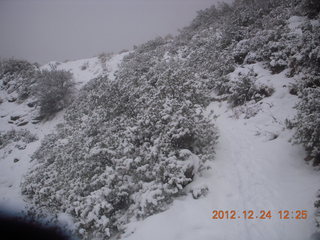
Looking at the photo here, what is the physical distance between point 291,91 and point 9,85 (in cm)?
2492

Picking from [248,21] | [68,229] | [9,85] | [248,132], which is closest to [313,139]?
[248,132]

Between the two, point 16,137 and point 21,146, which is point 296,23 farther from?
point 16,137

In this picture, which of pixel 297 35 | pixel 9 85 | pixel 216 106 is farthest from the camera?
pixel 9 85

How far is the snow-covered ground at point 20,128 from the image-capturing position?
1049 centimetres

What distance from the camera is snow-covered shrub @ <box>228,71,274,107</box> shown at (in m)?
8.38

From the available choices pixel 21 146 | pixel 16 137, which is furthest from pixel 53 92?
pixel 21 146

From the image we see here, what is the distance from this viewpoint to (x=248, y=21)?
13.3m

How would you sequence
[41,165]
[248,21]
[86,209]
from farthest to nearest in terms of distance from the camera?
[248,21]
[41,165]
[86,209]

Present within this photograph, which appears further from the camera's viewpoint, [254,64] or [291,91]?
[254,64]

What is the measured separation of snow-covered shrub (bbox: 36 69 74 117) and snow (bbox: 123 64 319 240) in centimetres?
1356

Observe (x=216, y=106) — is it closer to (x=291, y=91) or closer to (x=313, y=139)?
(x=291, y=91)

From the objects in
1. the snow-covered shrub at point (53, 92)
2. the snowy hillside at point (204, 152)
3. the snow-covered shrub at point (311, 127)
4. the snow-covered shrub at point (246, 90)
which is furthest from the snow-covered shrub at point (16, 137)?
the snow-covered shrub at point (311, 127)

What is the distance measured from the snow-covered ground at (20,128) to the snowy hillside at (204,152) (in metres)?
0.14
